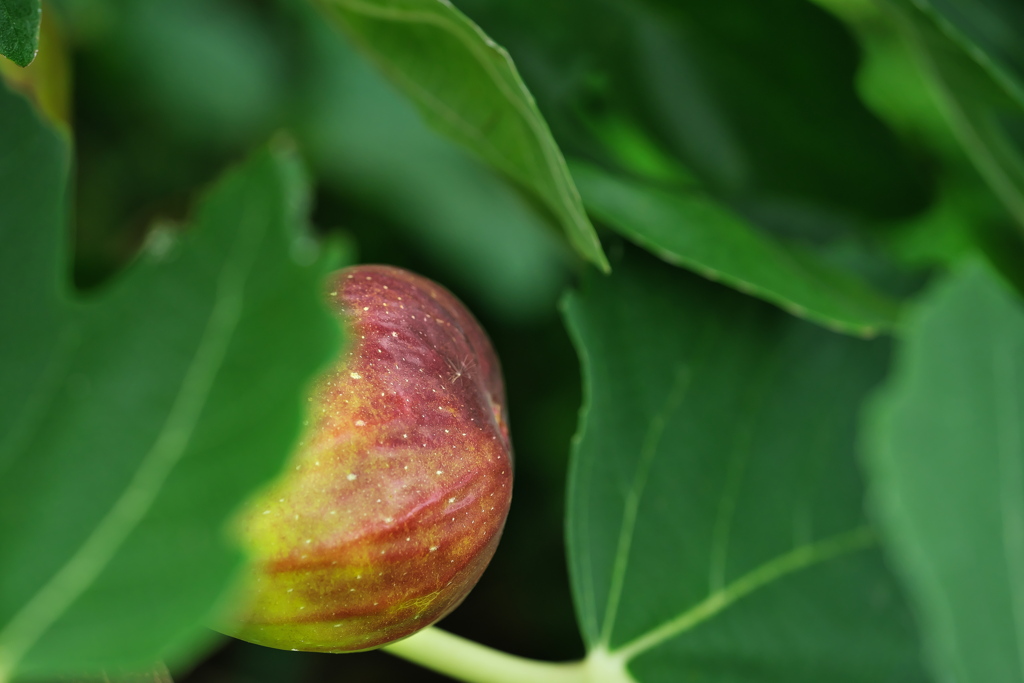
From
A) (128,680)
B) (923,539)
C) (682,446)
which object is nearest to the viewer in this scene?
(128,680)

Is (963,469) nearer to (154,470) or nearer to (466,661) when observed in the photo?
(466,661)

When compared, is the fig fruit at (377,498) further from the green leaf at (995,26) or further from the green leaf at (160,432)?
the green leaf at (995,26)

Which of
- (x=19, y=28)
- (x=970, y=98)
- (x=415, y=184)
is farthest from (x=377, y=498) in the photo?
(x=415, y=184)

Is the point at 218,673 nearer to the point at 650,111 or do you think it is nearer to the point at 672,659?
the point at 672,659

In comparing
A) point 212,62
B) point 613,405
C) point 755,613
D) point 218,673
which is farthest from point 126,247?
point 755,613

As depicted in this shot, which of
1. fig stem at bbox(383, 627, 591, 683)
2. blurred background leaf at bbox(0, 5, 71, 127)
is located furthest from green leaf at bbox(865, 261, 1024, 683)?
blurred background leaf at bbox(0, 5, 71, 127)

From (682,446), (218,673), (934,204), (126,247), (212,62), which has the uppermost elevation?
(934,204)
